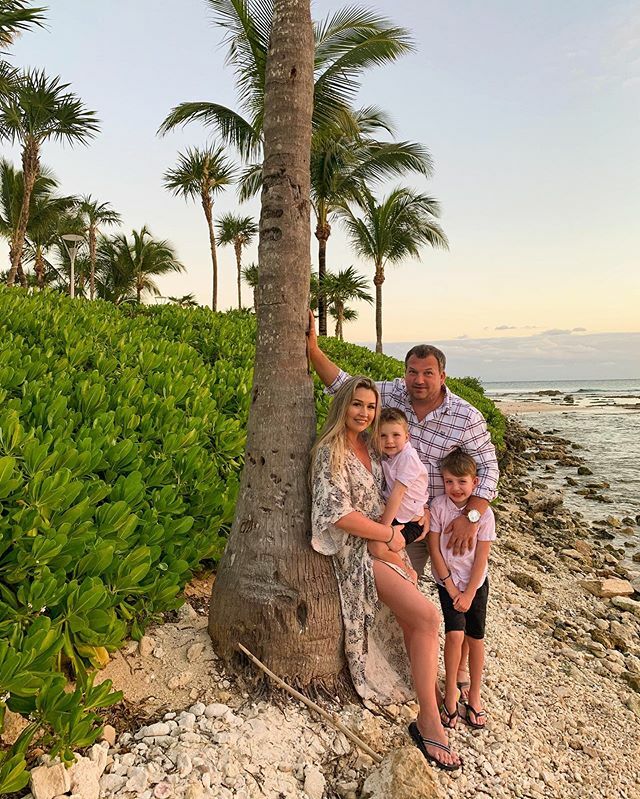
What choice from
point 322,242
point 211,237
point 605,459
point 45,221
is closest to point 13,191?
point 45,221

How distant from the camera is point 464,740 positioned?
3188 millimetres

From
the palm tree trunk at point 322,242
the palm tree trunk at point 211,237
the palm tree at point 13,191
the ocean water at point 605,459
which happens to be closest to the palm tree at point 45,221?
the palm tree at point 13,191

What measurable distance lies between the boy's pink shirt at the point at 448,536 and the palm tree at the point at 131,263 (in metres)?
39.3

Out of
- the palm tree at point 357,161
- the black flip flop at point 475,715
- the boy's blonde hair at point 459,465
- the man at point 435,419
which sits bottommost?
the black flip flop at point 475,715

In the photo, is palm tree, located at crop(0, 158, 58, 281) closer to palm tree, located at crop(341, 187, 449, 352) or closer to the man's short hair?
palm tree, located at crop(341, 187, 449, 352)

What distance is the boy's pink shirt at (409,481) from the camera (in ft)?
10.5

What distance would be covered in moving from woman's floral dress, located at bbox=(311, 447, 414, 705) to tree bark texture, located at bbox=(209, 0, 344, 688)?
0.25 ft

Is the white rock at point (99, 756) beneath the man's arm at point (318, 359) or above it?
beneath

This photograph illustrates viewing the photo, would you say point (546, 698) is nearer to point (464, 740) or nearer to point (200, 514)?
point (464, 740)

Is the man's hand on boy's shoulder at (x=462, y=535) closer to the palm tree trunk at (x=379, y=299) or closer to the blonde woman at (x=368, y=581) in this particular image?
the blonde woman at (x=368, y=581)

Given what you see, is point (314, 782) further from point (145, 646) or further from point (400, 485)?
point (400, 485)

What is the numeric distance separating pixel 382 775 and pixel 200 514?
1.86 meters

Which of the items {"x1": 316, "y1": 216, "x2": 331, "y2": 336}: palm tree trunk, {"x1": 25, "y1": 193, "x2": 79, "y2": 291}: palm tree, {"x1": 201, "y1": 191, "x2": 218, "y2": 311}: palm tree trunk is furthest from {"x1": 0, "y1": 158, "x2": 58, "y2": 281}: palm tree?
{"x1": 316, "y1": 216, "x2": 331, "y2": 336}: palm tree trunk

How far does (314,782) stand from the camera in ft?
8.38
